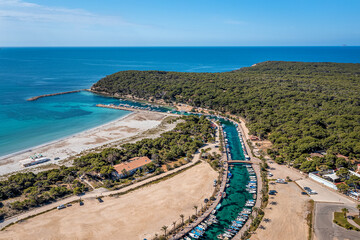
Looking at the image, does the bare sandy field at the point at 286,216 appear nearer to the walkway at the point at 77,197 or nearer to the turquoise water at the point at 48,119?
the walkway at the point at 77,197

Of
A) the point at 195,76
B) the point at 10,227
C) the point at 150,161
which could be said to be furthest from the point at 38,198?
the point at 195,76

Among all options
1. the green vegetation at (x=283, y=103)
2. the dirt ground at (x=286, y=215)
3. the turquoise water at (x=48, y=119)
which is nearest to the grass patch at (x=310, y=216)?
the dirt ground at (x=286, y=215)

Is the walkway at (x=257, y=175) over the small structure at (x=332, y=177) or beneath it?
beneath

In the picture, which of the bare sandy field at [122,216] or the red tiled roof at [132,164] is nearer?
the bare sandy field at [122,216]

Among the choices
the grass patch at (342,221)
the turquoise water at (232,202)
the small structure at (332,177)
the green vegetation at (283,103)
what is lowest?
the turquoise water at (232,202)

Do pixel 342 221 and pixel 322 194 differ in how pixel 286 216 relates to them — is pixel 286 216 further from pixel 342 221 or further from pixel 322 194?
pixel 322 194

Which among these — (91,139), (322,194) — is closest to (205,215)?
(322,194)

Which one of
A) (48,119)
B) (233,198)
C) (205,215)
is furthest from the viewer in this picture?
(48,119)
